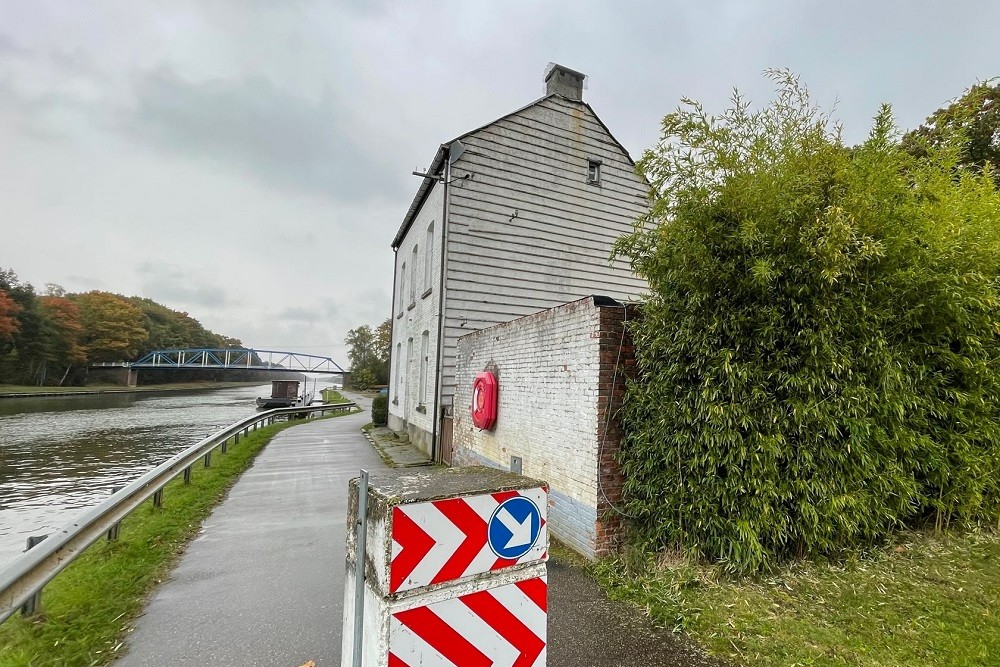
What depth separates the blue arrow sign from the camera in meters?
1.85

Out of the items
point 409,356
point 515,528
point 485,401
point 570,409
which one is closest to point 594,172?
point 409,356

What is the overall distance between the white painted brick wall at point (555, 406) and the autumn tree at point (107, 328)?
6326cm

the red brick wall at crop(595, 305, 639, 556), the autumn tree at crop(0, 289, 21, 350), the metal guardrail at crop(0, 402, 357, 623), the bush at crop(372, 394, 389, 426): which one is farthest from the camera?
the autumn tree at crop(0, 289, 21, 350)

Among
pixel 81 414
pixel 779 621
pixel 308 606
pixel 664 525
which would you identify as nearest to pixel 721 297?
pixel 664 525

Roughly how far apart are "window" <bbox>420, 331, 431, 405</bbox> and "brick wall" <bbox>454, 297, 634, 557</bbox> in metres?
5.07

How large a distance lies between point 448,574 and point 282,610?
8.81 ft

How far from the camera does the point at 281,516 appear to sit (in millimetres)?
6105

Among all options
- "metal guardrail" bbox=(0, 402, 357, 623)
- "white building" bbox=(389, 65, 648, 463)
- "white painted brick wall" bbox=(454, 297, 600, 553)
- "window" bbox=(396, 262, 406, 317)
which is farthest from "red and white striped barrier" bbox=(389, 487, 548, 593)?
"window" bbox=(396, 262, 406, 317)

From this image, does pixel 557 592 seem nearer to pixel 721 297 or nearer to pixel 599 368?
pixel 599 368

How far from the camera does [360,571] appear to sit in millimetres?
1747

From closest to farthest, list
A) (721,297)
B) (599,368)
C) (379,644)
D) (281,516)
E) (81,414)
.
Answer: (379,644)
(721,297)
(599,368)
(281,516)
(81,414)

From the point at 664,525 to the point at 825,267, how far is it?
2.28 meters

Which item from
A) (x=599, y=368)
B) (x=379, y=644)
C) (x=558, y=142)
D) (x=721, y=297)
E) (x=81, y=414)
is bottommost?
(x=81, y=414)

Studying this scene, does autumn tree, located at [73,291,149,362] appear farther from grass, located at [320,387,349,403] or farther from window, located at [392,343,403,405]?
window, located at [392,343,403,405]
